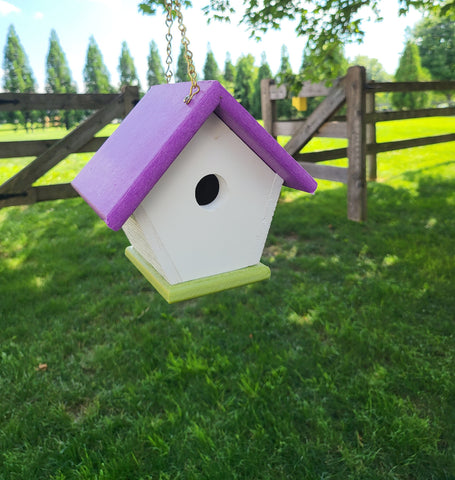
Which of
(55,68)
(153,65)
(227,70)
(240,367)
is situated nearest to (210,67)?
(227,70)

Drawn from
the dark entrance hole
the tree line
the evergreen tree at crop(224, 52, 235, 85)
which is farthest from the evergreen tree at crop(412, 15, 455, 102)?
the dark entrance hole

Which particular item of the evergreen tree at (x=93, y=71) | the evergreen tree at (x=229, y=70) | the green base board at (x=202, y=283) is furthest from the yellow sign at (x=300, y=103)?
the evergreen tree at (x=93, y=71)

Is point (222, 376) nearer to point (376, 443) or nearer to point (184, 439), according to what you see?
point (184, 439)

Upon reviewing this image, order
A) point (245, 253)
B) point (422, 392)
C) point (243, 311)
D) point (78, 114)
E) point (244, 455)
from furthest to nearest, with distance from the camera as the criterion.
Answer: point (78, 114) < point (243, 311) < point (422, 392) < point (244, 455) < point (245, 253)

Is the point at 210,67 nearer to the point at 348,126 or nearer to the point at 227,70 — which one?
the point at 227,70

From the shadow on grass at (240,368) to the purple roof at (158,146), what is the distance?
148cm

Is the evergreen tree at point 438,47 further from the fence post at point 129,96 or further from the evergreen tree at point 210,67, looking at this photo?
the fence post at point 129,96

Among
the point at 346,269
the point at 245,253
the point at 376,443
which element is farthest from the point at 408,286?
the point at 245,253

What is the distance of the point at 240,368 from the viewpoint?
2920mm

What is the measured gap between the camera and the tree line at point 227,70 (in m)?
28.5

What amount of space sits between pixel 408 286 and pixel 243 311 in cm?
155

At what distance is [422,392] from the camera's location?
2.64m

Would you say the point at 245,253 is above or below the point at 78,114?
above

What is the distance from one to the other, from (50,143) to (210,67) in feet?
125
